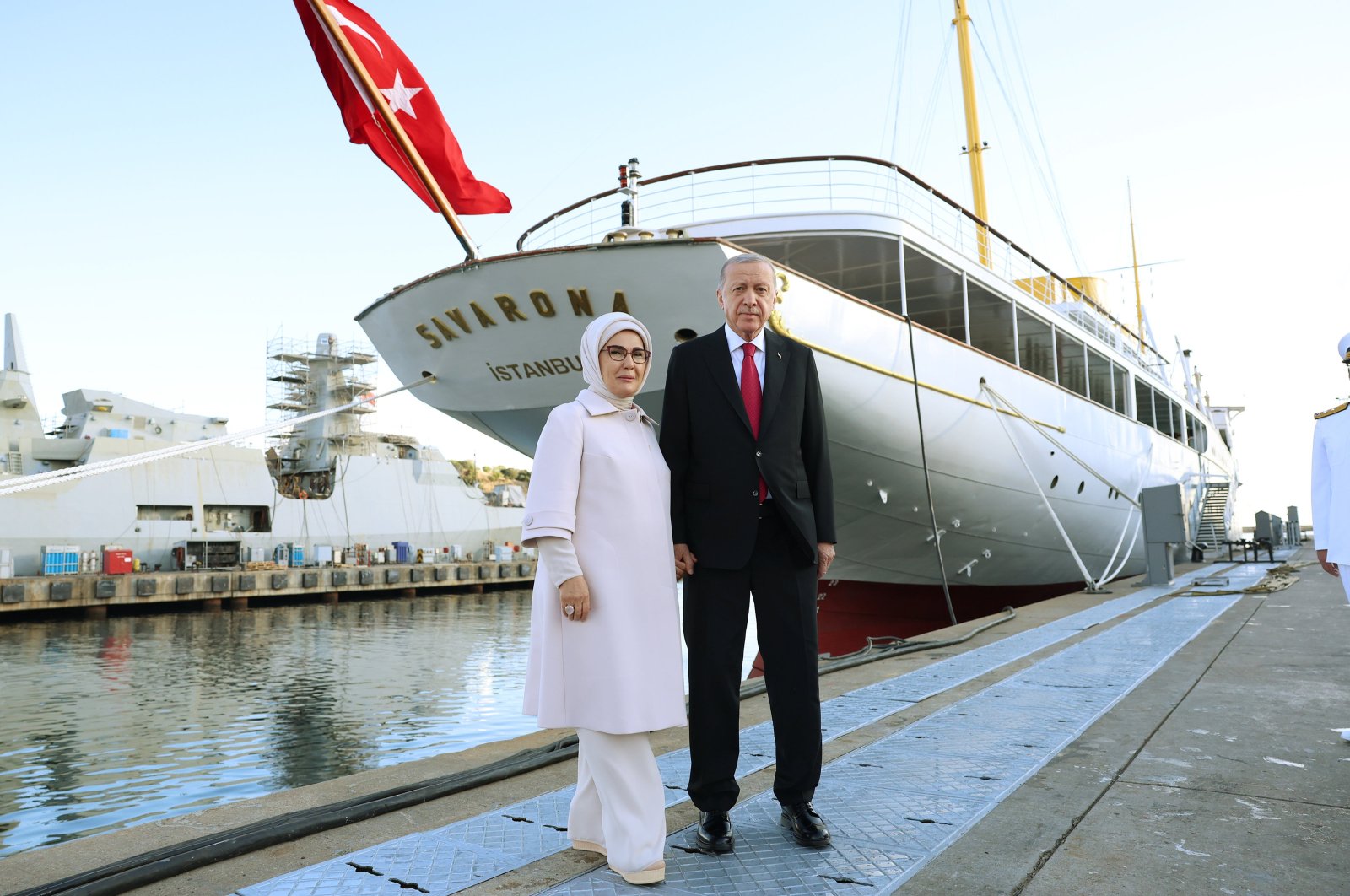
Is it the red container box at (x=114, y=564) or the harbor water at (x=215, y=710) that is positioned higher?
the red container box at (x=114, y=564)

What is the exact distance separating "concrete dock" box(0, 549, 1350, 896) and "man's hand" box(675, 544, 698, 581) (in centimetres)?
69

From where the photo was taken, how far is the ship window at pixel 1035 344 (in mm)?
11938

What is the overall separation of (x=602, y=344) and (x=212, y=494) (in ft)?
112

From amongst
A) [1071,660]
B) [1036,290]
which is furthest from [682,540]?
[1036,290]

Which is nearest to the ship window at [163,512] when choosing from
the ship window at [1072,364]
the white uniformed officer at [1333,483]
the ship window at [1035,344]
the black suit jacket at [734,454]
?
the ship window at [1035,344]

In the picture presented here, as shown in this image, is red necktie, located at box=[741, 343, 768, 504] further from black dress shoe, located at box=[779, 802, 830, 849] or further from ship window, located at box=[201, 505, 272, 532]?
ship window, located at box=[201, 505, 272, 532]

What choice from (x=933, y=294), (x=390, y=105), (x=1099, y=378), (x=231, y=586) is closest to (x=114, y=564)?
(x=231, y=586)

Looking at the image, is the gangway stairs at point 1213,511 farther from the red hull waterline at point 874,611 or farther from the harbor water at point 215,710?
the harbor water at point 215,710

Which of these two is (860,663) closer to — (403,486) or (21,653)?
(21,653)

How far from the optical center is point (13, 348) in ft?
105

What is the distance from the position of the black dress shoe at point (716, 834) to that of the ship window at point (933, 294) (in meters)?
7.92

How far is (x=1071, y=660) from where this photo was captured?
502cm

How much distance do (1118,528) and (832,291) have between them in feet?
29.0

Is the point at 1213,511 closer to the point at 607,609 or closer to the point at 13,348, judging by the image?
the point at 607,609
